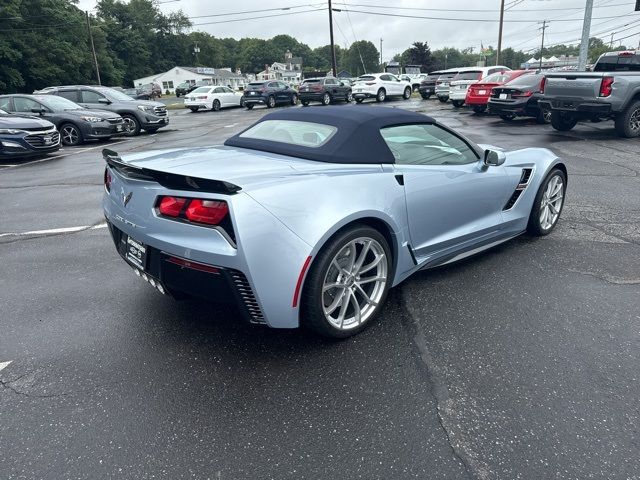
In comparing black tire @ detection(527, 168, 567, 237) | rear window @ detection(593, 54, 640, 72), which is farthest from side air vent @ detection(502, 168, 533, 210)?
rear window @ detection(593, 54, 640, 72)

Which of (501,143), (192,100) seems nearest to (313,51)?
(192,100)

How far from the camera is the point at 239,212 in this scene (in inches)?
91.7

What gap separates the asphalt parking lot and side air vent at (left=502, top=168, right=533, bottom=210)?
486 millimetres

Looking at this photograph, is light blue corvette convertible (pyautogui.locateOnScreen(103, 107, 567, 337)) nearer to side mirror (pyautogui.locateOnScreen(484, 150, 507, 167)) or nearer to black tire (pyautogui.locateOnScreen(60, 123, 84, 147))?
side mirror (pyautogui.locateOnScreen(484, 150, 507, 167))

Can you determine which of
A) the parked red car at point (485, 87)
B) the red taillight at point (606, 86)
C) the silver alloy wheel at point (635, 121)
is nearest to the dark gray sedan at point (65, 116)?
the parked red car at point (485, 87)

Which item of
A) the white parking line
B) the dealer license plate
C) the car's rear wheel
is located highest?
the dealer license plate

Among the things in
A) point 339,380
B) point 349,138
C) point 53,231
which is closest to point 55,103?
point 53,231

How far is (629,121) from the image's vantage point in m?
11.0

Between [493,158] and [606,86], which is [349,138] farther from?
[606,86]

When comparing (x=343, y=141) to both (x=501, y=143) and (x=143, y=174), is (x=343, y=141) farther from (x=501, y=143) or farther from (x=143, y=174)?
(x=501, y=143)

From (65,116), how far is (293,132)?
12002mm

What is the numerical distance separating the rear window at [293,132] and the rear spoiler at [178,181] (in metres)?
0.96

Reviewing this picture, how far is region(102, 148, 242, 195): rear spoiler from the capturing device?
7.77ft

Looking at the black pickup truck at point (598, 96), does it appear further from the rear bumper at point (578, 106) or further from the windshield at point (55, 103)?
the windshield at point (55, 103)
